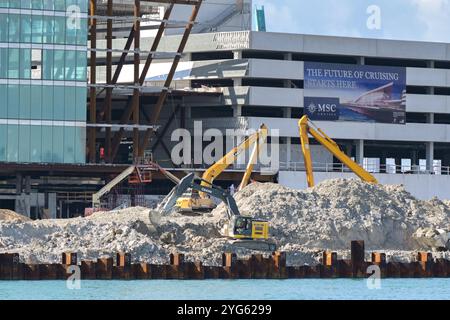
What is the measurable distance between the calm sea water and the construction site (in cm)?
202

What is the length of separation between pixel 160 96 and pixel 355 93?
16.4 m

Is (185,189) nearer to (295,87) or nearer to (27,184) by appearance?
(27,184)

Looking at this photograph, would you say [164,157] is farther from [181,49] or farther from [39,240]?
[39,240]

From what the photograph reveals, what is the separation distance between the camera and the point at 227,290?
64312 millimetres

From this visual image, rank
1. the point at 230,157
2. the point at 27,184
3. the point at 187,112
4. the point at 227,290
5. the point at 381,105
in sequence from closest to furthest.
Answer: the point at 227,290 → the point at 230,157 → the point at 27,184 → the point at 381,105 → the point at 187,112

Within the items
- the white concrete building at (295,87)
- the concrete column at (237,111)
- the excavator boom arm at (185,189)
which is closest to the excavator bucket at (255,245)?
the excavator boom arm at (185,189)

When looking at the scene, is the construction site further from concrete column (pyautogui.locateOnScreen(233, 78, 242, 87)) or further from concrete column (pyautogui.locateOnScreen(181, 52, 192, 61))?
concrete column (pyautogui.locateOnScreen(233, 78, 242, 87))

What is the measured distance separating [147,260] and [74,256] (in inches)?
169

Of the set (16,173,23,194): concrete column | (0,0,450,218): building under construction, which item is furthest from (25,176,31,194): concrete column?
(16,173,23,194): concrete column

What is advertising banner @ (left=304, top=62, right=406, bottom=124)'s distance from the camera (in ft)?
375

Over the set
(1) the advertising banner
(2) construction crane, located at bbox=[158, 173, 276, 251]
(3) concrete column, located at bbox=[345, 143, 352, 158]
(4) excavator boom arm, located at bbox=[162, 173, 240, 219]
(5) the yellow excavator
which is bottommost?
(2) construction crane, located at bbox=[158, 173, 276, 251]

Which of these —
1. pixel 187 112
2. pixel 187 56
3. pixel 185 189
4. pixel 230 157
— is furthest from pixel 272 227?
pixel 187 56

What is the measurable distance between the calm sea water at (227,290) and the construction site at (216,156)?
2024mm
